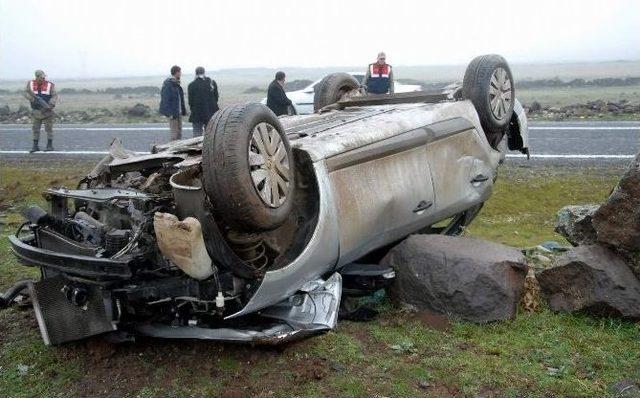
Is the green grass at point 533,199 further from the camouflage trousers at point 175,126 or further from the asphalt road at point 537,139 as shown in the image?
the camouflage trousers at point 175,126

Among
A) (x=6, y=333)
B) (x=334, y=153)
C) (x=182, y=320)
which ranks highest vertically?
(x=334, y=153)

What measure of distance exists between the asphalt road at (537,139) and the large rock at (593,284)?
6686 millimetres

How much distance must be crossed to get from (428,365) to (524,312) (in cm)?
107

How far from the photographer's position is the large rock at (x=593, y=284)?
15.8 feet

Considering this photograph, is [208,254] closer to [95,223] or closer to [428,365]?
[95,223]

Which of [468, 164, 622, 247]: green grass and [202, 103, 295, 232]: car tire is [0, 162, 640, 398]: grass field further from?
[468, 164, 622, 247]: green grass

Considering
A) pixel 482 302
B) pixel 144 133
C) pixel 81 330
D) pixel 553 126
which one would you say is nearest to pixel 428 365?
pixel 482 302

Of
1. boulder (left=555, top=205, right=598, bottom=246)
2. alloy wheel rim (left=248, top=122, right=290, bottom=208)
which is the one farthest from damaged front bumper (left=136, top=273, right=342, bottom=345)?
boulder (left=555, top=205, right=598, bottom=246)

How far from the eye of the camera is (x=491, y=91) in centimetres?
619

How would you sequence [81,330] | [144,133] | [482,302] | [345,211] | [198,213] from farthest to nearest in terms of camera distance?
[144,133] < [482,302] < [345,211] < [81,330] < [198,213]

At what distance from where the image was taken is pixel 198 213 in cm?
395

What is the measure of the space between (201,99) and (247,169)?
8.33 metres

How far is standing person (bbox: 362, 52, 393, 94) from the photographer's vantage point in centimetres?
1280

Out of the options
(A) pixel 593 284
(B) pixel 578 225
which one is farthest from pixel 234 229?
(B) pixel 578 225
